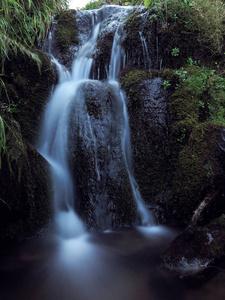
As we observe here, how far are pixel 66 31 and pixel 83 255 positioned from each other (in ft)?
19.5

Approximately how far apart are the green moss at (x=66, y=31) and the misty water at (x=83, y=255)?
237cm

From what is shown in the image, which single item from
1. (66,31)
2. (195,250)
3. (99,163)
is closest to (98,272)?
(195,250)

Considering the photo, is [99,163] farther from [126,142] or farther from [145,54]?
[145,54]

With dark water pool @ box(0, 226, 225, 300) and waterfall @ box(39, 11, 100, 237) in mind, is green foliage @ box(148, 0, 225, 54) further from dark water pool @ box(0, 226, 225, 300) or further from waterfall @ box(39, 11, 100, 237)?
dark water pool @ box(0, 226, 225, 300)

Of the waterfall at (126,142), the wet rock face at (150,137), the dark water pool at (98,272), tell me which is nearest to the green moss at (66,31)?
the waterfall at (126,142)

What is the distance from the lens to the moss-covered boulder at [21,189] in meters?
2.53

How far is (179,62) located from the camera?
4180mm

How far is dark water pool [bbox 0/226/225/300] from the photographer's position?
1.74 meters

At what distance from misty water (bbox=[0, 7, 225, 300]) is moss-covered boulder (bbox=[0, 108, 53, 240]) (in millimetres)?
164

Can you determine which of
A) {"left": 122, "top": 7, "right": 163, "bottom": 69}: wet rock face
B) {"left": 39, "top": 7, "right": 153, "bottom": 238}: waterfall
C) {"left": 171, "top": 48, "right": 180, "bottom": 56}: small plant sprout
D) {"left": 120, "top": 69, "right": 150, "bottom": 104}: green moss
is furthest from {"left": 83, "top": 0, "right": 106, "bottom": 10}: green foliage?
{"left": 120, "top": 69, "right": 150, "bottom": 104}: green moss

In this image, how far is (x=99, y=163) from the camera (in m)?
3.31

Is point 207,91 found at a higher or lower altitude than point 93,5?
lower

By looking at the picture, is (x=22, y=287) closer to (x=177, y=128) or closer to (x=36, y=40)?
(x=177, y=128)

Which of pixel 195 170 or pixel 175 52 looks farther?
pixel 175 52
